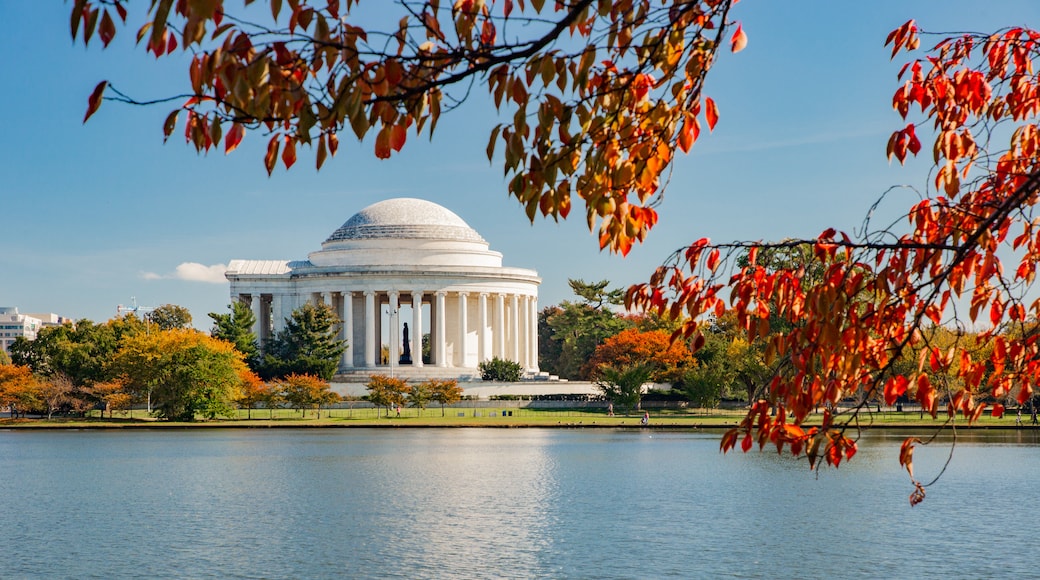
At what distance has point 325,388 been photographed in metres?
87.4

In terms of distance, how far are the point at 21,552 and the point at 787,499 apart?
19.8 meters

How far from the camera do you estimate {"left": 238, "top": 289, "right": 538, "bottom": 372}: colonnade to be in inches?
4360

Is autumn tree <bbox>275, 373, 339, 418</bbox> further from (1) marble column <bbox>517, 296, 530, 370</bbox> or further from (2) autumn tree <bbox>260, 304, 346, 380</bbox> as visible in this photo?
(1) marble column <bbox>517, 296, 530, 370</bbox>

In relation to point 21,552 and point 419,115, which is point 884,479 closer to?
point 21,552

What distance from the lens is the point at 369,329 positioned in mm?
111125

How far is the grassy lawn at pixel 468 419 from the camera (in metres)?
72.2

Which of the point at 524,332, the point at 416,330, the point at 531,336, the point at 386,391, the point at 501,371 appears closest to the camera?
the point at 386,391

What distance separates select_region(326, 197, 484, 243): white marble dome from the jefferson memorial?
10cm

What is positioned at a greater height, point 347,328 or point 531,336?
point 347,328

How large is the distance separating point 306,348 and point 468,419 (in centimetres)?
2444

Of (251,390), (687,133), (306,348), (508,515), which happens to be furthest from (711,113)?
(306,348)

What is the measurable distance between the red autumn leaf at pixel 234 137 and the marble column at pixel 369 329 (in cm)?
10292

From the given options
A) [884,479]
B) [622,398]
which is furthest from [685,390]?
[884,479]

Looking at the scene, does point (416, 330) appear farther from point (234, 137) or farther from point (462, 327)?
point (234, 137)
